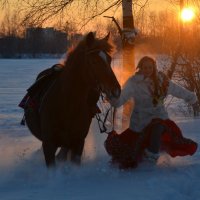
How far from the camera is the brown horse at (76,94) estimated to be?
15.5 ft

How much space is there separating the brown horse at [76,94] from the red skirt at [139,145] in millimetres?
460

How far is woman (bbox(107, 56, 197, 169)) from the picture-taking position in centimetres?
529

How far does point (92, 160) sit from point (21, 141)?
2786mm

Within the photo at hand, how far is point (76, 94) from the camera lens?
4.93 metres

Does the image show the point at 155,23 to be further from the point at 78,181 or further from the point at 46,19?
the point at 78,181

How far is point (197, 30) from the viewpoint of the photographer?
12.9 metres

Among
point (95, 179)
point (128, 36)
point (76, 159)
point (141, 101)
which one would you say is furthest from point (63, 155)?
point (128, 36)

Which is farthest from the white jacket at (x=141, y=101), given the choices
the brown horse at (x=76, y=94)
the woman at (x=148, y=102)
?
the brown horse at (x=76, y=94)

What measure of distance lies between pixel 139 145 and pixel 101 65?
1.23 m

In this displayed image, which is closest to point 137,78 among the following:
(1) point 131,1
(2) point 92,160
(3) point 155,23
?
(2) point 92,160

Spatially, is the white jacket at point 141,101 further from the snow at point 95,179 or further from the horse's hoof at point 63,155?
the horse's hoof at point 63,155

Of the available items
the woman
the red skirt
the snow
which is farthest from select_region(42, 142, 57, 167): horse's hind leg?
the woman

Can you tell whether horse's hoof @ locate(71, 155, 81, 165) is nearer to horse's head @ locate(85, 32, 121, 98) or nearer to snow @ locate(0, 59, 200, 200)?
snow @ locate(0, 59, 200, 200)

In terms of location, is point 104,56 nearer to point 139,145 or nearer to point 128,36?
→ point 139,145
